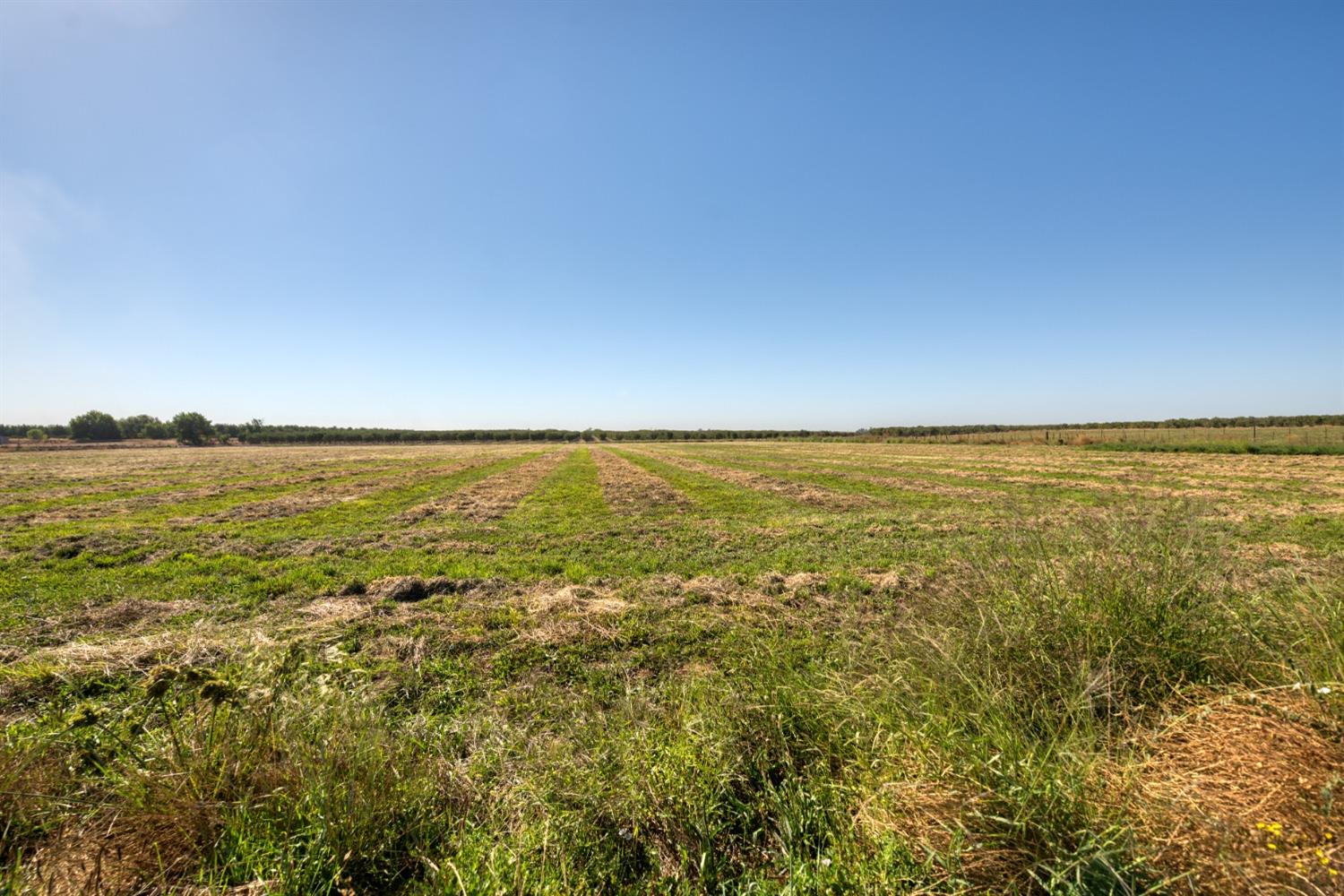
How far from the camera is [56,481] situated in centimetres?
2895

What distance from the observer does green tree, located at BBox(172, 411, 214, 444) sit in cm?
11719

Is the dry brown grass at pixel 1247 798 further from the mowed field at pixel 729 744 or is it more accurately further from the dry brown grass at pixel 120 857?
the dry brown grass at pixel 120 857

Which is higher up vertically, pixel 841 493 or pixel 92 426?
pixel 92 426

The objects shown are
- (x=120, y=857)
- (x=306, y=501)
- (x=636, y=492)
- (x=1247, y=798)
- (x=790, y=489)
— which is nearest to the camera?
(x=1247, y=798)

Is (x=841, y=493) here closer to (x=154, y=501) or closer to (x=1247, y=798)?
(x=1247, y=798)

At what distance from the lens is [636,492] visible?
23.0 meters

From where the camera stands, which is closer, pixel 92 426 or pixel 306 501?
pixel 306 501

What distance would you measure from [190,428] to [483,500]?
14925cm

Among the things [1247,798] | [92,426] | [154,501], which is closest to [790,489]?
[1247,798]

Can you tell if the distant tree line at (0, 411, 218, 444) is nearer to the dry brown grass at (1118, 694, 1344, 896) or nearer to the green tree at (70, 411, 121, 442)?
the green tree at (70, 411, 121, 442)

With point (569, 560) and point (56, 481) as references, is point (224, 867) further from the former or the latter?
point (56, 481)

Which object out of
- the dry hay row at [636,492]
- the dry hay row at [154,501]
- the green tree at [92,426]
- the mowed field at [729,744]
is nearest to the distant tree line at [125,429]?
the green tree at [92,426]

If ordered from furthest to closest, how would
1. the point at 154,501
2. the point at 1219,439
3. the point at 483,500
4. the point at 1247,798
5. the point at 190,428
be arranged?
the point at 190,428 → the point at 1219,439 → the point at 483,500 → the point at 154,501 → the point at 1247,798

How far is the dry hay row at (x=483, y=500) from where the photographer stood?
57.0ft
